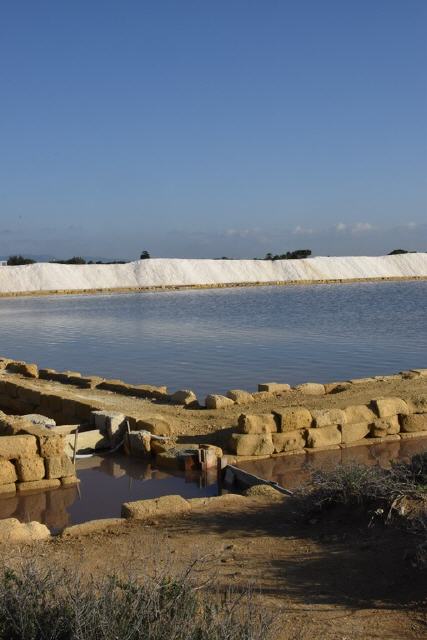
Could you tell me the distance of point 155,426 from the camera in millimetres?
10812

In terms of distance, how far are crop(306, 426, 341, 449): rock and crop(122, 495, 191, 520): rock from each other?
11.7 feet

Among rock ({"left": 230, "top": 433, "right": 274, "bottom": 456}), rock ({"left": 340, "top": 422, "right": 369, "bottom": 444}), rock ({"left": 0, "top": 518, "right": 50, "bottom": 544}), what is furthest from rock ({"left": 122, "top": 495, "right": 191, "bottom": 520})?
rock ({"left": 340, "top": 422, "right": 369, "bottom": 444})

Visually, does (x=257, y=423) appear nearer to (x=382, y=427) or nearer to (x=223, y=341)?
(x=382, y=427)

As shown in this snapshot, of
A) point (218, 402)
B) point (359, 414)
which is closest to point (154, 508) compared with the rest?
point (359, 414)

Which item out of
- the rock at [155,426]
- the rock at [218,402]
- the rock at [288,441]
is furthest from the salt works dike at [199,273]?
the rock at [288,441]

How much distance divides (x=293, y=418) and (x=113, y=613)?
23.3 ft

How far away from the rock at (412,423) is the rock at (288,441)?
1888mm

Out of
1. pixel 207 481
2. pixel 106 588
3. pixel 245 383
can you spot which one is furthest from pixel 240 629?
pixel 245 383

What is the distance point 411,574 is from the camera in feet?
16.7

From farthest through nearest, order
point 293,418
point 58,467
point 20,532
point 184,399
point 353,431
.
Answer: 1. point 184,399
2. point 353,431
3. point 293,418
4. point 58,467
5. point 20,532

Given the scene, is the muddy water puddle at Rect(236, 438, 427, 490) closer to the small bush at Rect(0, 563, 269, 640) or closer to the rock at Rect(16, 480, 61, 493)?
the rock at Rect(16, 480, 61, 493)

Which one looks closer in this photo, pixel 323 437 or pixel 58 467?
pixel 58 467

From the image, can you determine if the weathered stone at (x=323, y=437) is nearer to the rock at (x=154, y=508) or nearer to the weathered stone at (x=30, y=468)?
the rock at (x=154, y=508)

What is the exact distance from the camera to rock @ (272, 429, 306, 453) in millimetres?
10289
